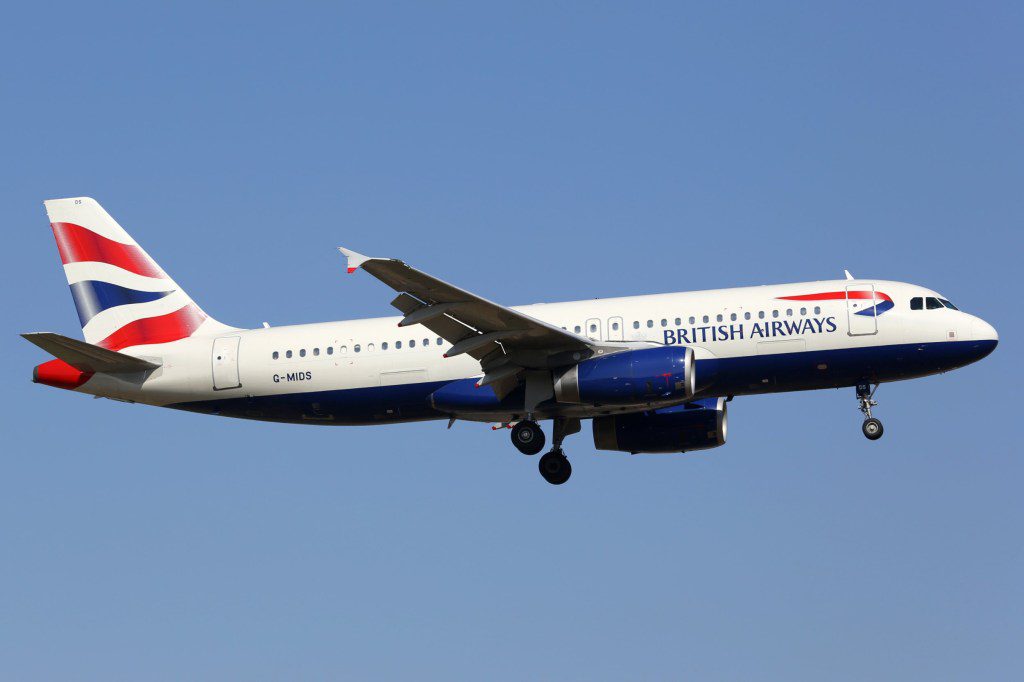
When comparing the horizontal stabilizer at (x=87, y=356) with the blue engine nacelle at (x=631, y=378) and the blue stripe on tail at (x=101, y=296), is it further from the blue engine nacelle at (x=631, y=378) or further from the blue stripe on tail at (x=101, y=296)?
the blue engine nacelle at (x=631, y=378)

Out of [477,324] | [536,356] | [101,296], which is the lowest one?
[536,356]

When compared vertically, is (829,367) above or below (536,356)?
below

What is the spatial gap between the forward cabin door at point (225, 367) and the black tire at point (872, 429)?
17374mm

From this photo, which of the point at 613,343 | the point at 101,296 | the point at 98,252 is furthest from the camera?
the point at 98,252

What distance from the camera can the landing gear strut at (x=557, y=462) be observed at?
136 feet

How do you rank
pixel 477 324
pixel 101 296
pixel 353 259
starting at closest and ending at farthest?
pixel 353 259, pixel 477 324, pixel 101 296

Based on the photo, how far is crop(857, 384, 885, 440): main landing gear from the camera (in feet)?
127

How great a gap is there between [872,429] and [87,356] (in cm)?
2156

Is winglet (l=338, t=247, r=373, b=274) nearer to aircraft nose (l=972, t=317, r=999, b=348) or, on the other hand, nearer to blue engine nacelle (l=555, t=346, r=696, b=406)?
blue engine nacelle (l=555, t=346, r=696, b=406)

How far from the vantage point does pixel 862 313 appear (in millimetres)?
37938

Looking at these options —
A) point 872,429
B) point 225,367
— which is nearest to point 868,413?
point 872,429

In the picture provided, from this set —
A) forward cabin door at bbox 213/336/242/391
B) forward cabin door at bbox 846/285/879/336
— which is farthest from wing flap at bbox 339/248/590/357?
forward cabin door at bbox 213/336/242/391

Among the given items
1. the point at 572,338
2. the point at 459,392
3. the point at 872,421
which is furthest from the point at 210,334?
the point at 872,421

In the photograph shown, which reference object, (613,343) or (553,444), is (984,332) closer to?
(613,343)
